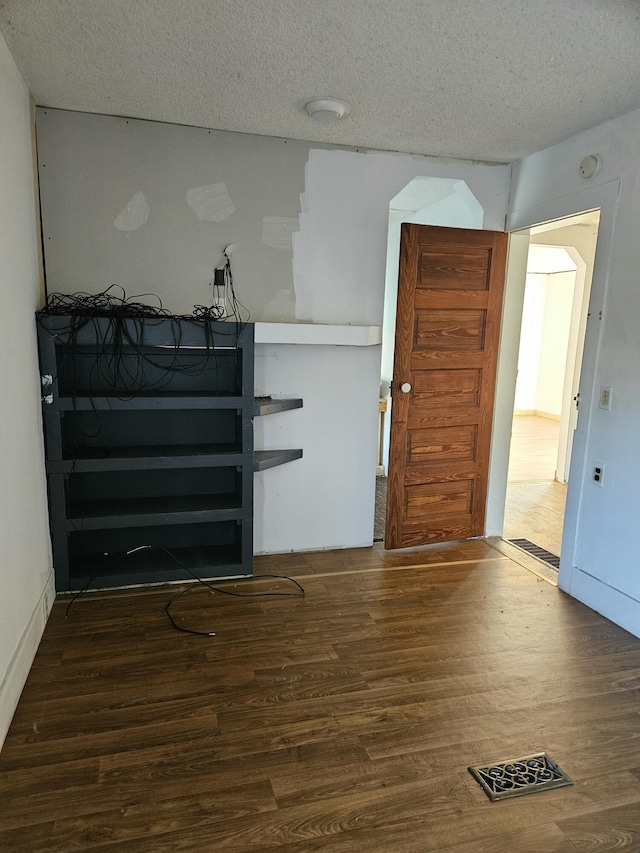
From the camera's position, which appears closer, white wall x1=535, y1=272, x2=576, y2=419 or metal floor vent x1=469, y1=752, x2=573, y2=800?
metal floor vent x1=469, y1=752, x2=573, y2=800

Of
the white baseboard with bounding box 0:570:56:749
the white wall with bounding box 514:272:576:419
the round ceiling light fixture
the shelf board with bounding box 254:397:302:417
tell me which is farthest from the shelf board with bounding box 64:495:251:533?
the white wall with bounding box 514:272:576:419

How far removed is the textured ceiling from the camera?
1.94 meters

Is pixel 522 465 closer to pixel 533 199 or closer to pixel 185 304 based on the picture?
pixel 533 199

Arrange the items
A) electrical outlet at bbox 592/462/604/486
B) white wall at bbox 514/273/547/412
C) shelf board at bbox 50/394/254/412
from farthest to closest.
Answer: white wall at bbox 514/273/547/412
electrical outlet at bbox 592/462/604/486
shelf board at bbox 50/394/254/412

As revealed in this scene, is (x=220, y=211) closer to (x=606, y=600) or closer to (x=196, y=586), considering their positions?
(x=196, y=586)

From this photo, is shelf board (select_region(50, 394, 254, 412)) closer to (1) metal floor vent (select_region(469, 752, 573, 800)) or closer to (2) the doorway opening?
(1) metal floor vent (select_region(469, 752, 573, 800))

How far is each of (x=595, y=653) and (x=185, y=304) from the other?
278 cm

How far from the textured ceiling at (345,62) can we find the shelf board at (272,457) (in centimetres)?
185

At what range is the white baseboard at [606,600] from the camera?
2758mm

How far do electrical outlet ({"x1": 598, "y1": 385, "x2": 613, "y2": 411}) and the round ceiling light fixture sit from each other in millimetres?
1944

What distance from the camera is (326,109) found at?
2719 millimetres

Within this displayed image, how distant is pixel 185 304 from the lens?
3.21 m

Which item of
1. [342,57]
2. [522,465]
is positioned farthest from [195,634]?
[522,465]

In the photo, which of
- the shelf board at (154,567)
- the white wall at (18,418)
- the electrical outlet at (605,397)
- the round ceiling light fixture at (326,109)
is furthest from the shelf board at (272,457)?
the round ceiling light fixture at (326,109)
